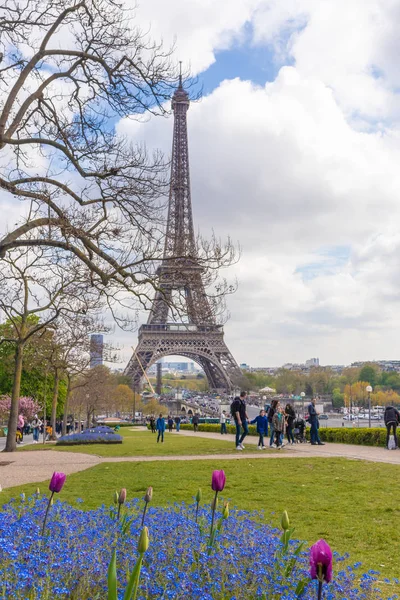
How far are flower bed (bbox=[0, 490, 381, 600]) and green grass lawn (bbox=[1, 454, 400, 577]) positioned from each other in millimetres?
1340

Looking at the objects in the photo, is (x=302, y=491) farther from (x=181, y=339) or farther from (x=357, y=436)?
(x=181, y=339)

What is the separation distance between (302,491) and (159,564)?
6.03 m

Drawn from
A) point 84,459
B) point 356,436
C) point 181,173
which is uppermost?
point 181,173

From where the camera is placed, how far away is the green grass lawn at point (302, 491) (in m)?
6.70

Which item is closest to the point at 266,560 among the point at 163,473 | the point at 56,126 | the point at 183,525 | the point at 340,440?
the point at 183,525

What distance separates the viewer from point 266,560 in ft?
14.4

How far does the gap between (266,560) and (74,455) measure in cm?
1550

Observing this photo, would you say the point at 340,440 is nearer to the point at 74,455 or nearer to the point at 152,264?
the point at 74,455

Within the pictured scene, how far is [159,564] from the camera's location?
4.46 meters

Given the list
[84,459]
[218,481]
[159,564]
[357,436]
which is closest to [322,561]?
[218,481]

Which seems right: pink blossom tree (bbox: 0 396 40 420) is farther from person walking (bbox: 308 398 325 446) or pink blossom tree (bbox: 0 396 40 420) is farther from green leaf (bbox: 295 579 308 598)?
green leaf (bbox: 295 579 308 598)

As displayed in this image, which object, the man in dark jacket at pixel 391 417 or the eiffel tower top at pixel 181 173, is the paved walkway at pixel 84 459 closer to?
the man in dark jacket at pixel 391 417

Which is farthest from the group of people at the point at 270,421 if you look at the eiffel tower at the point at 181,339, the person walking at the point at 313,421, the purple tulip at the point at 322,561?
the eiffel tower at the point at 181,339

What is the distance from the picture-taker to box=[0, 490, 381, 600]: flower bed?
3904 mm
